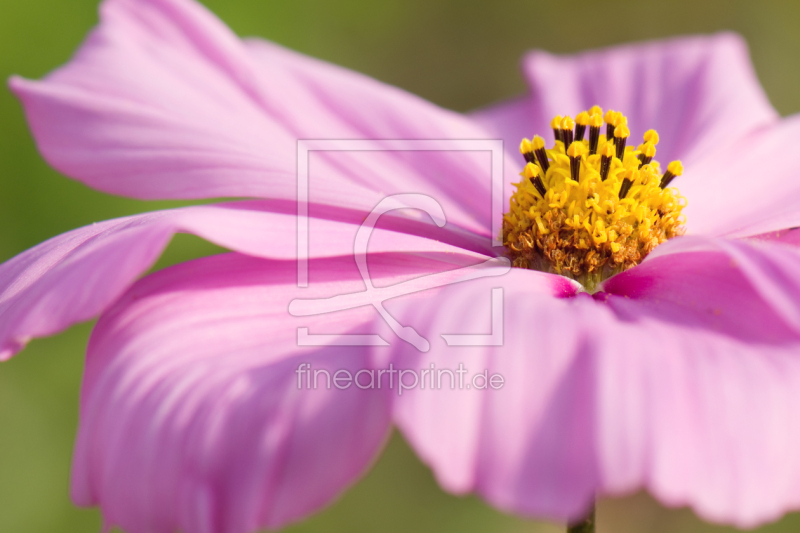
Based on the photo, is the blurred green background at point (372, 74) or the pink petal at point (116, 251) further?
the blurred green background at point (372, 74)

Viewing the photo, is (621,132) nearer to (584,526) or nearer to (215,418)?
(584,526)

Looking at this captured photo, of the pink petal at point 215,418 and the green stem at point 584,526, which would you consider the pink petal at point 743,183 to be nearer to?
the green stem at point 584,526

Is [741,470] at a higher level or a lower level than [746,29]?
lower

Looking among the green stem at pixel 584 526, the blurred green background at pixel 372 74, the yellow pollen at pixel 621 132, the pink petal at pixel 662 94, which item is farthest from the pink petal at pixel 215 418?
the blurred green background at pixel 372 74

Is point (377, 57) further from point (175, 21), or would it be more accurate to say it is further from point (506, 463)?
point (506, 463)

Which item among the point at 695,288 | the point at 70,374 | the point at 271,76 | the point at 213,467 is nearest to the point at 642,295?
the point at 695,288

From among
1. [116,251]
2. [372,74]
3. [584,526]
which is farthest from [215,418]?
[372,74]

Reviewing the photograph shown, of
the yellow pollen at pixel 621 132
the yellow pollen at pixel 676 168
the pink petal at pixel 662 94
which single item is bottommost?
the yellow pollen at pixel 676 168

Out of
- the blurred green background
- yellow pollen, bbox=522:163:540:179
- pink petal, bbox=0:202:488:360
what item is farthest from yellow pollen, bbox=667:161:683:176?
the blurred green background
